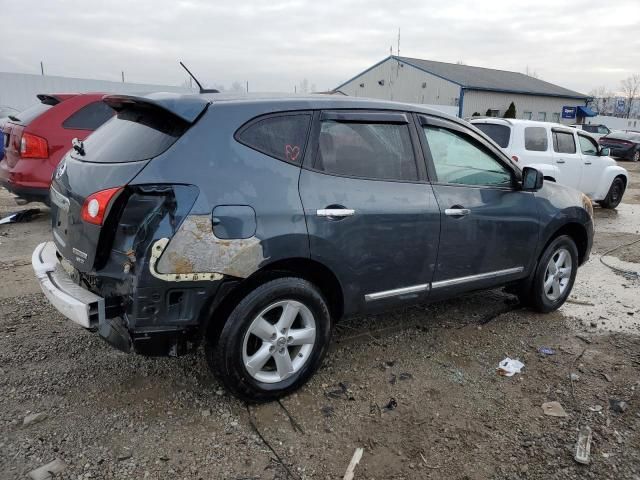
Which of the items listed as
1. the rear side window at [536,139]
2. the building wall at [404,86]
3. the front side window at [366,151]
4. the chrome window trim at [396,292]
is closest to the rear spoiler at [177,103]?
the front side window at [366,151]

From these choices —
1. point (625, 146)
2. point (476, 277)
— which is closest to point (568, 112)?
point (625, 146)

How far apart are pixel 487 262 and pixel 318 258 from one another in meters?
1.65

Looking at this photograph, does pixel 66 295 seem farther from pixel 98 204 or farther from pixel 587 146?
pixel 587 146

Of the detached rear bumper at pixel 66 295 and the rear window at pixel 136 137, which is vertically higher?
the rear window at pixel 136 137

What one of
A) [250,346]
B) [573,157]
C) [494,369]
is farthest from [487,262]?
[573,157]

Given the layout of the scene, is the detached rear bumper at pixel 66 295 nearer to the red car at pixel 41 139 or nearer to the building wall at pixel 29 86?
the red car at pixel 41 139

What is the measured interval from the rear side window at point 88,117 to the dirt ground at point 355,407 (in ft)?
9.92

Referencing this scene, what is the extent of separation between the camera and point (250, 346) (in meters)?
3.06

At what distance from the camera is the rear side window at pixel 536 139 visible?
344 inches

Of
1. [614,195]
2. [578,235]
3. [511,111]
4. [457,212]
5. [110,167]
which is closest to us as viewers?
[110,167]

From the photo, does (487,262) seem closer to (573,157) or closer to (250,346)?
(250,346)

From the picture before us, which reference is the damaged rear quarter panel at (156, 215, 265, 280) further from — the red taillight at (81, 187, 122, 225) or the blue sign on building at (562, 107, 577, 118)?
the blue sign on building at (562, 107, 577, 118)

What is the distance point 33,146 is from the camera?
650cm

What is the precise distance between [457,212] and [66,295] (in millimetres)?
2559
